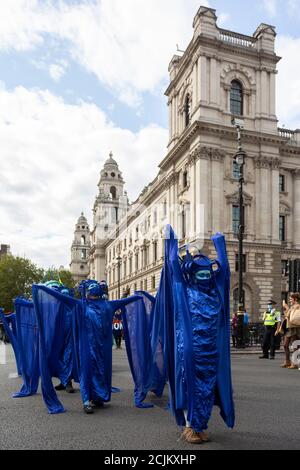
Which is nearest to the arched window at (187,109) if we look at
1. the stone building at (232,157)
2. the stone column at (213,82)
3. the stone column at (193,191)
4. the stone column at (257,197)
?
the stone building at (232,157)

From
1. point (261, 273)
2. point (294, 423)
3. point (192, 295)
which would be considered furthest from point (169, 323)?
point (261, 273)

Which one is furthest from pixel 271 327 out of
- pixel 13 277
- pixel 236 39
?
pixel 13 277

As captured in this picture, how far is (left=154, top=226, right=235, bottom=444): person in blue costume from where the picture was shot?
4688mm

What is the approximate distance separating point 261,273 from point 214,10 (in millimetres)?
23453

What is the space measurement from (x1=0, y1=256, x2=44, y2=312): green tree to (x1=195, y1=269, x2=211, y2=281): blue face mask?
6322 cm

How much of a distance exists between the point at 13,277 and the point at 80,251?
64.1 metres

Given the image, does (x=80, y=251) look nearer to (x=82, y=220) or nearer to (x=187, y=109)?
(x=82, y=220)

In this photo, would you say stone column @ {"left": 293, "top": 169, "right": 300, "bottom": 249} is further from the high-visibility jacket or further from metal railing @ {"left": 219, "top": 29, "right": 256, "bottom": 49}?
the high-visibility jacket

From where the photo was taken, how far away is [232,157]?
4003 cm

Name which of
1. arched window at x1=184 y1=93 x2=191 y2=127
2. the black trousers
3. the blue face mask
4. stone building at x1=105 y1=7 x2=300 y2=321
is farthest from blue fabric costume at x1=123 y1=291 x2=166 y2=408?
arched window at x1=184 y1=93 x2=191 y2=127

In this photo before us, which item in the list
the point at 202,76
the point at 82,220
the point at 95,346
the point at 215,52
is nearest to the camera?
the point at 95,346

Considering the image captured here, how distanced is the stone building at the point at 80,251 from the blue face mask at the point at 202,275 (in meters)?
124

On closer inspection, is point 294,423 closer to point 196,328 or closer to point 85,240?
point 196,328

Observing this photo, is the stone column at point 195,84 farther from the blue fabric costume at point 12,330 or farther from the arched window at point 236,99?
the blue fabric costume at point 12,330
